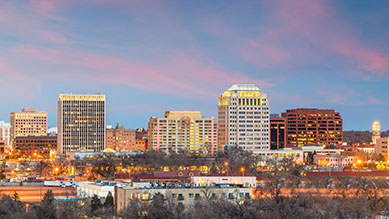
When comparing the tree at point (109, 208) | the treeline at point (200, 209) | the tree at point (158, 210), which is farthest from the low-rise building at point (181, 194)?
the tree at point (158, 210)

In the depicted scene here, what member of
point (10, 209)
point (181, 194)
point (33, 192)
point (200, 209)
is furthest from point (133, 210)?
point (33, 192)

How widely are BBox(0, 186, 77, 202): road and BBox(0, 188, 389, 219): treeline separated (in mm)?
14033

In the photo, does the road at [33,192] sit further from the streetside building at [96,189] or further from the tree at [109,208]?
the tree at [109,208]

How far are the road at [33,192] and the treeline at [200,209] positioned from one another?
14.0 metres

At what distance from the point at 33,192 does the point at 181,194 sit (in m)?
32.9

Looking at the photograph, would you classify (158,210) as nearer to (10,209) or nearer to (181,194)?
(181,194)

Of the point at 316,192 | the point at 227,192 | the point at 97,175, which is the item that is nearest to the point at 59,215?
the point at 227,192

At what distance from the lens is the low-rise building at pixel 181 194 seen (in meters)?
83.2

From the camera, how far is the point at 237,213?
239 feet

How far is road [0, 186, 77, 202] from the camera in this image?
342 feet

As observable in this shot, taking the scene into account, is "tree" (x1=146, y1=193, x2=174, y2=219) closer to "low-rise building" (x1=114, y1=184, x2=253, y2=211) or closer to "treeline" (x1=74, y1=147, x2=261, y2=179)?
"low-rise building" (x1=114, y1=184, x2=253, y2=211)

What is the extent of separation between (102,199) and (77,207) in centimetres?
1145

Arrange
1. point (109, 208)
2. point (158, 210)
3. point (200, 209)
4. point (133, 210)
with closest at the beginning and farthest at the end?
point (158, 210)
point (133, 210)
point (200, 209)
point (109, 208)

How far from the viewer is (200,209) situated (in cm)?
7612
